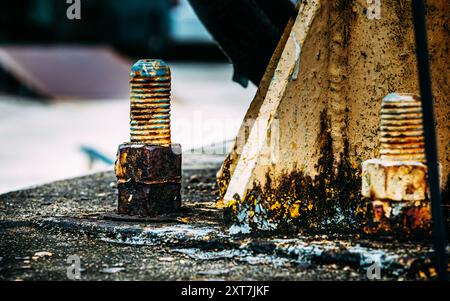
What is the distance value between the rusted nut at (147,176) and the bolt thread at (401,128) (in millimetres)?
1053

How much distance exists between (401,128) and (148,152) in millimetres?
1166

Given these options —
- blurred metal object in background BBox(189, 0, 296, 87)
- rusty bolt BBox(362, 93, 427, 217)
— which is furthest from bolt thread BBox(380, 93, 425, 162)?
blurred metal object in background BBox(189, 0, 296, 87)

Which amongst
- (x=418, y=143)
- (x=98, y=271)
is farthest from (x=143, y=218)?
(x=418, y=143)

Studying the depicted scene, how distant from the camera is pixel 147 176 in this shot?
157 inches

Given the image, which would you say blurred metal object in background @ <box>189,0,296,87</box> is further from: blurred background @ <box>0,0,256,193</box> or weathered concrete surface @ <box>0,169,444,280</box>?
blurred background @ <box>0,0,256,193</box>

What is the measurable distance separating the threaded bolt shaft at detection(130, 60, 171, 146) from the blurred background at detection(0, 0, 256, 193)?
189cm

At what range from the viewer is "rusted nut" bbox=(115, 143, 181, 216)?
3.99m

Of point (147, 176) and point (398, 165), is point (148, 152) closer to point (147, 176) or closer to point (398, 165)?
point (147, 176)

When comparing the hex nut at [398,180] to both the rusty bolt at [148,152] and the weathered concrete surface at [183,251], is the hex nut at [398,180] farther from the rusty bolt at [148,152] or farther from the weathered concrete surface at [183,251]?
the rusty bolt at [148,152]

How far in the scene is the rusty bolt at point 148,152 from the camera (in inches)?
157

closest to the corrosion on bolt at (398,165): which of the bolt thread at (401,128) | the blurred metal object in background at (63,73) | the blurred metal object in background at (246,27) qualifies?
the bolt thread at (401,128)
